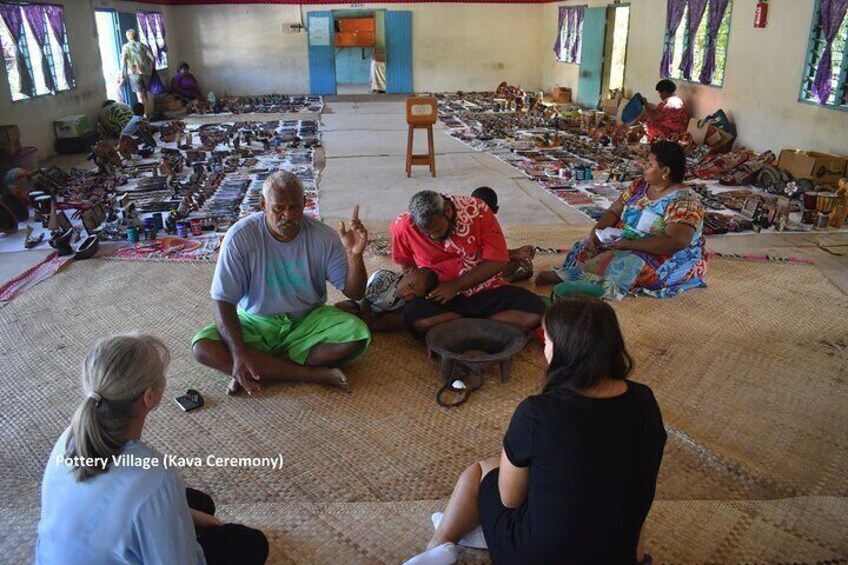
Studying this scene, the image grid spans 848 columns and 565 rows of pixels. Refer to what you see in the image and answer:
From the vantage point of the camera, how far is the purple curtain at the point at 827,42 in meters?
7.18

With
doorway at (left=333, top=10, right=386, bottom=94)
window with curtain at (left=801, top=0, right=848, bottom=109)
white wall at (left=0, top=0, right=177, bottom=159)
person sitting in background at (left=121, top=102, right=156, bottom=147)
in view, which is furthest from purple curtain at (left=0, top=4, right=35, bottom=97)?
window with curtain at (left=801, top=0, right=848, bottom=109)

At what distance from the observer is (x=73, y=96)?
10695 millimetres

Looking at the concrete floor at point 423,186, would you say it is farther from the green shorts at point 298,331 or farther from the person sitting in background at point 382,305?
the green shorts at point 298,331

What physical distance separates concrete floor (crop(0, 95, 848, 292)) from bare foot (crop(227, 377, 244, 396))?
2590mm

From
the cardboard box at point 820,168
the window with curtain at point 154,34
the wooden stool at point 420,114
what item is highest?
the window with curtain at point 154,34

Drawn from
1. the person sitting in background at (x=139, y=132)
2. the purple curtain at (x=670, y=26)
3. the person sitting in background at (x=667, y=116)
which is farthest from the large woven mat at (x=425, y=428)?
the purple curtain at (x=670, y=26)

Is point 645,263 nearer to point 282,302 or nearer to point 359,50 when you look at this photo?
point 282,302

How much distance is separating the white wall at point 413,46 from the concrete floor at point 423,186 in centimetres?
635

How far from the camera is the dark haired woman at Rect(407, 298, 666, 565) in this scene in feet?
5.16

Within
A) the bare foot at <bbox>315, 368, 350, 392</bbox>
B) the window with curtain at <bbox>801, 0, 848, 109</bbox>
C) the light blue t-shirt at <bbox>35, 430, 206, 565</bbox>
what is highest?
the window with curtain at <bbox>801, 0, 848, 109</bbox>

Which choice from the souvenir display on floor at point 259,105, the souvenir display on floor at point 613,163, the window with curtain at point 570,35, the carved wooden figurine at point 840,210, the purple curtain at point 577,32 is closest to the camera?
the carved wooden figurine at point 840,210

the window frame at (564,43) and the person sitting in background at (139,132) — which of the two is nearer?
the person sitting in background at (139,132)

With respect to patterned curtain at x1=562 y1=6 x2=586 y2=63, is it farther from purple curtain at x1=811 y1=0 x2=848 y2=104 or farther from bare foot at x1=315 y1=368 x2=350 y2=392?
bare foot at x1=315 y1=368 x2=350 y2=392

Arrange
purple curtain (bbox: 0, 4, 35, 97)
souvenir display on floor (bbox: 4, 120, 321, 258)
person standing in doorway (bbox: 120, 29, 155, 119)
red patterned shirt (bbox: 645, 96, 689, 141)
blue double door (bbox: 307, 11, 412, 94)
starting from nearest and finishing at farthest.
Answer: souvenir display on floor (bbox: 4, 120, 321, 258), purple curtain (bbox: 0, 4, 35, 97), red patterned shirt (bbox: 645, 96, 689, 141), person standing in doorway (bbox: 120, 29, 155, 119), blue double door (bbox: 307, 11, 412, 94)
